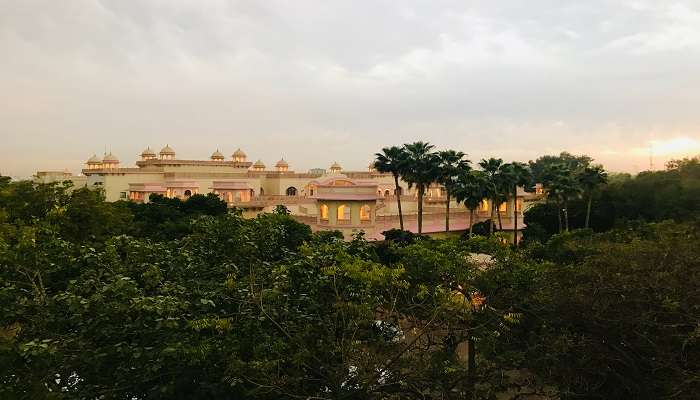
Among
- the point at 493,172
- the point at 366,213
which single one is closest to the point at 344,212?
the point at 366,213

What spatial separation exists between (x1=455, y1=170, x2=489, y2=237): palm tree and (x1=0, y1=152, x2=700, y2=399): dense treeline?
18.6 m

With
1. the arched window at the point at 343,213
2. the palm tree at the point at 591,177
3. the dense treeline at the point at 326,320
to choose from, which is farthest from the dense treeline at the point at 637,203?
the dense treeline at the point at 326,320

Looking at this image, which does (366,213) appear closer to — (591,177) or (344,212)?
(344,212)

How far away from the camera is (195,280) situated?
9594 millimetres

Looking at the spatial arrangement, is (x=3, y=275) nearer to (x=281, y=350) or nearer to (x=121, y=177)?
(x=281, y=350)

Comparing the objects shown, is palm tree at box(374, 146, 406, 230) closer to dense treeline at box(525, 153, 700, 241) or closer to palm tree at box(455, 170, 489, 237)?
palm tree at box(455, 170, 489, 237)

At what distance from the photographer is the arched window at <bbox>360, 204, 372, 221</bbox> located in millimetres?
33400

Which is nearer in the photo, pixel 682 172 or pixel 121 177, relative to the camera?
pixel 682 172

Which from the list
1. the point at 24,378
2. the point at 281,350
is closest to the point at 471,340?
the point at 281,350

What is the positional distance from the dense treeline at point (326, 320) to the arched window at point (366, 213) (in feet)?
69.1

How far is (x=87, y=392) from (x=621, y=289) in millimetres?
10119

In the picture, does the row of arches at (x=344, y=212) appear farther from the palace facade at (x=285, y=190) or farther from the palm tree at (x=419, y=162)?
the palm tree at (x=419, y=162)

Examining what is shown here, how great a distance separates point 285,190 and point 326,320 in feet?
162

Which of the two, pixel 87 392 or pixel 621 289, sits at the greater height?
pixel 621 289
